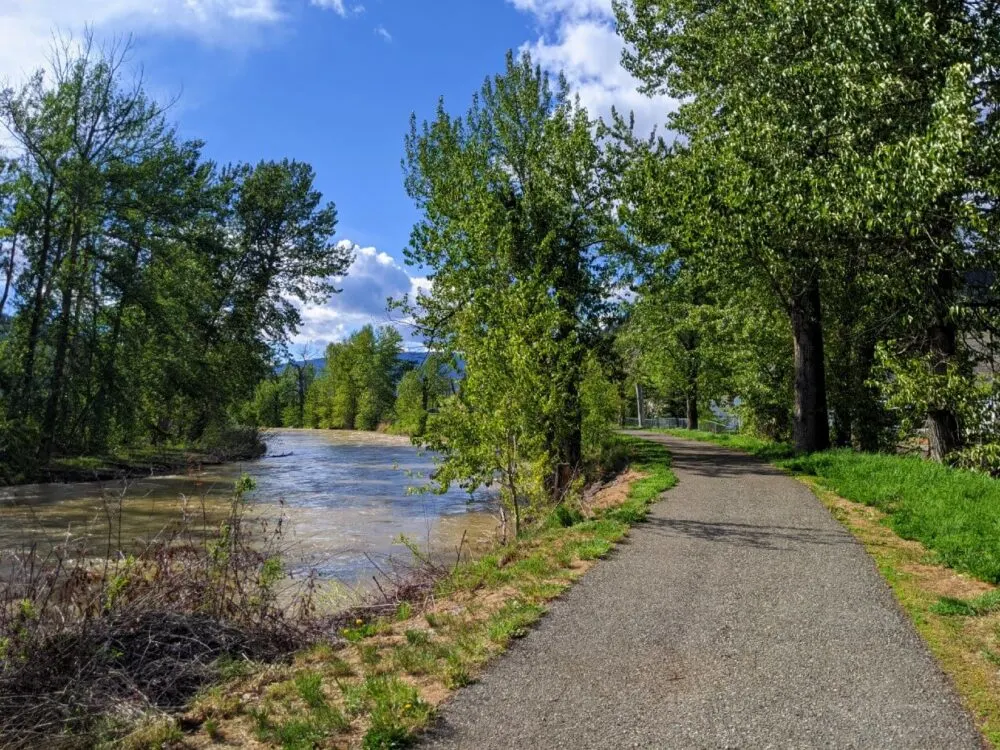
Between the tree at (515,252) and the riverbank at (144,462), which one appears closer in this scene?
the tree at (515,252)

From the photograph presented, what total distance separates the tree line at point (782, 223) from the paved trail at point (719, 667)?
3.65m

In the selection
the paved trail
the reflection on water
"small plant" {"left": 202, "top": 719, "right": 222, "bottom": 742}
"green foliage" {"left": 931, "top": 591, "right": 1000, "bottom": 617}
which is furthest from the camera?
the reflection on water

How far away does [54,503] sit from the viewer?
17.4 metres

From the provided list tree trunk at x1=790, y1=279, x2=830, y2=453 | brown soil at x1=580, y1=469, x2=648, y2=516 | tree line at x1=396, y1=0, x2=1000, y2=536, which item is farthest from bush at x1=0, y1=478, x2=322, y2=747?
tree trunk at x1=790, y1=279, x2=830, y2=453

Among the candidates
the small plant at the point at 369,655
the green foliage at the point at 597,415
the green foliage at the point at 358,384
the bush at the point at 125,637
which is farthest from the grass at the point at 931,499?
the green foliage at the point at 358,384

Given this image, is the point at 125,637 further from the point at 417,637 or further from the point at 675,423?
the point at 675,423

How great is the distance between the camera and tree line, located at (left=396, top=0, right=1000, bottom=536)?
10133 mm

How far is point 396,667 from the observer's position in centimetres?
560

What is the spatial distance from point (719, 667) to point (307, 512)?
13.1 metres

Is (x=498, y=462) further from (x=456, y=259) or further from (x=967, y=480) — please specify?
(x=967, y=480)

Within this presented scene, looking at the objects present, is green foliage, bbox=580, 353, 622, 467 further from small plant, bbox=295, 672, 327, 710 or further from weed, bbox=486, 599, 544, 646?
small plant, bbox=295, 672, 327, 710

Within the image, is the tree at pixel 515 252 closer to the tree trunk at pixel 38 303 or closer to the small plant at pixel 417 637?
the small plant at pixel 417 637

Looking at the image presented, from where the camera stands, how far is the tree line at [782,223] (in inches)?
399

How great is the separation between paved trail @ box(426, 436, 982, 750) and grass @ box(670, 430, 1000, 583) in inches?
43.7
